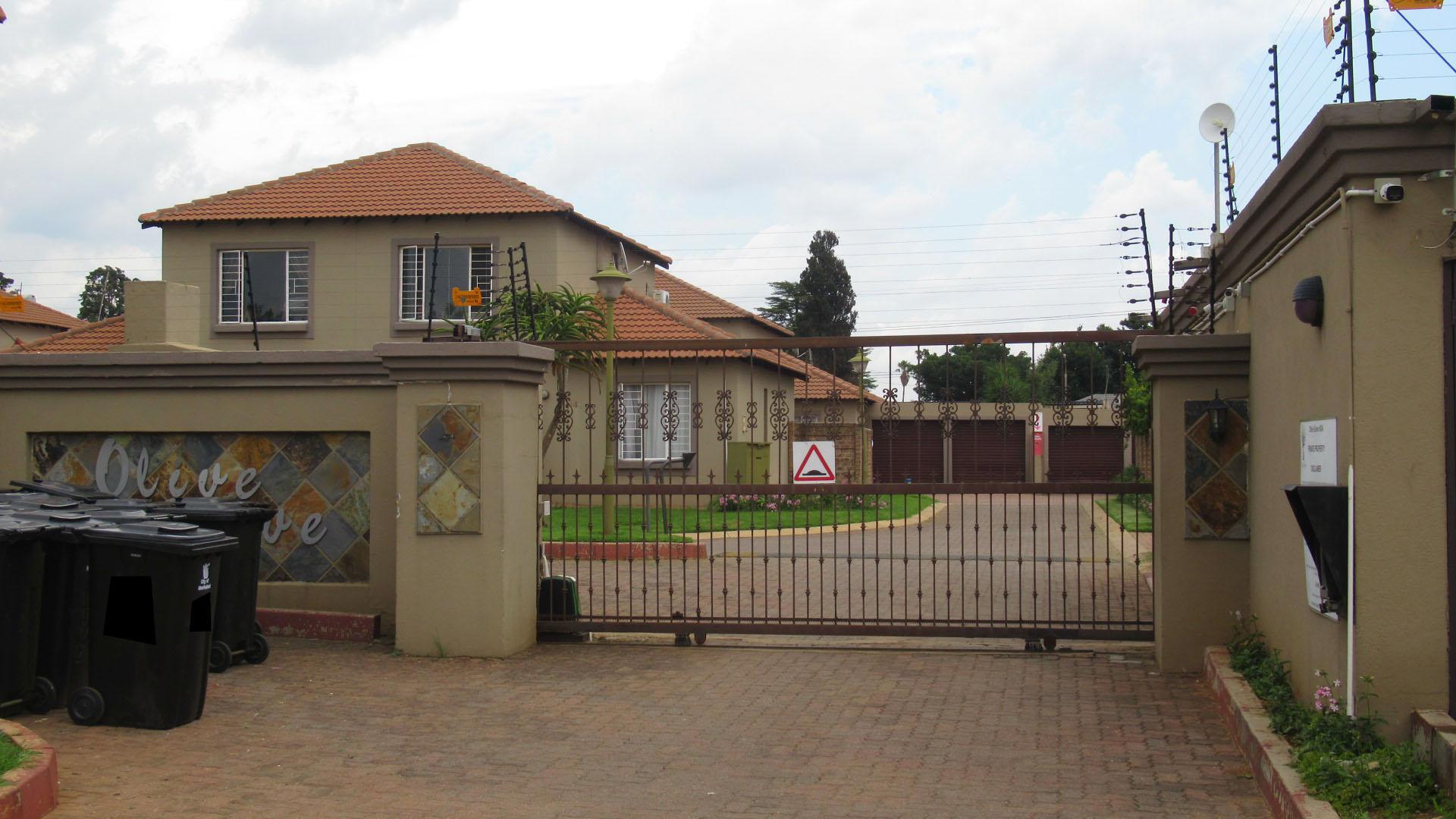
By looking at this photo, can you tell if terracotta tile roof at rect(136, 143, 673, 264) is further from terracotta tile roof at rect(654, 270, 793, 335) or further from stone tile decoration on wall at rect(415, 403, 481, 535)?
stone tile decoration on wall at rect(415, 403, 481, 535)

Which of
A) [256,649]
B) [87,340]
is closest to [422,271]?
[87,340]

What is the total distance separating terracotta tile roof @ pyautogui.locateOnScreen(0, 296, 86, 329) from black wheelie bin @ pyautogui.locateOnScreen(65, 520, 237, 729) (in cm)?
3777

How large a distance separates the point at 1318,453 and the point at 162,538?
655 cm

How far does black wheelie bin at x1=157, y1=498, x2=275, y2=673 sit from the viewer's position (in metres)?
9.48

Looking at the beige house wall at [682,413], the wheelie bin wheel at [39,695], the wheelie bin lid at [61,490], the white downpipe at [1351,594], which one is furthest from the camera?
the beige house wall at [682,413]

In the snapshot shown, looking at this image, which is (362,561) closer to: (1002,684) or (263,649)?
(263,649)

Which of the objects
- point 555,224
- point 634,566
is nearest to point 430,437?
point 634,566

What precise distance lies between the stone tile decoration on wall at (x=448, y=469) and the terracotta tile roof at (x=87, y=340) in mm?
21126

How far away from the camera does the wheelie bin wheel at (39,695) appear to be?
25.7 ft

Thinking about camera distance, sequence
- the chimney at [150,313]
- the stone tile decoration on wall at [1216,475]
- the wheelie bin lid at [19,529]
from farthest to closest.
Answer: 1. the chimney at [150,313]
2. the stone tile decoration on wall at [1216,475]
3. the wheelie bin lid at [19,529]

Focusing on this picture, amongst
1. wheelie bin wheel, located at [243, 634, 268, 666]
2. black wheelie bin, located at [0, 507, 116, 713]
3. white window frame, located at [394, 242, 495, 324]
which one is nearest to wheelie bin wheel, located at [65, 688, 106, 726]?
black wheelie bin, located at [0, 507, 116, 713]

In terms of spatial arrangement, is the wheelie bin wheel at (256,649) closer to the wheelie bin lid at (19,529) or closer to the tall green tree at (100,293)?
the wheelie bin lid at (19,529)

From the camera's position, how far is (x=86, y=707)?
7.64 meters

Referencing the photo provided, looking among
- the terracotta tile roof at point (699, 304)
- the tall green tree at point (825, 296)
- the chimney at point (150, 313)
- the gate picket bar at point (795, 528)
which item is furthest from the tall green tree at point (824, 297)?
the chimney at point (150, 313)
